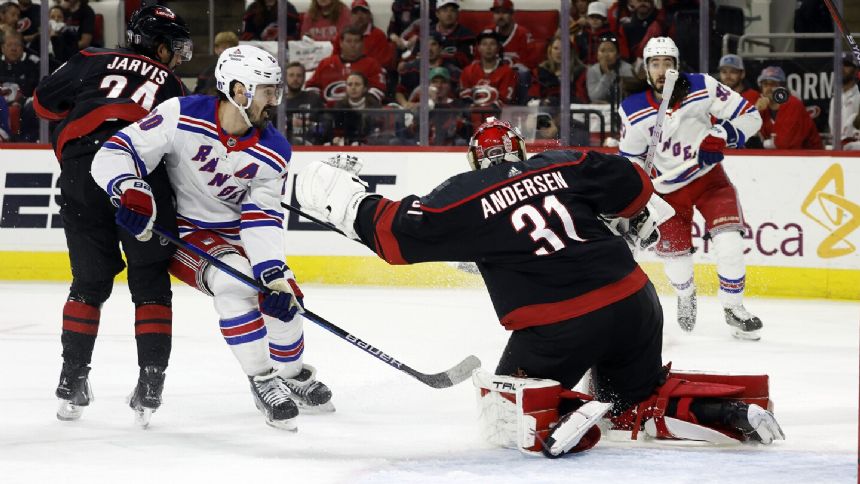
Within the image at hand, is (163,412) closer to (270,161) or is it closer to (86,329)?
(86,329)

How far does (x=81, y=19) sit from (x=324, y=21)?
1376 mm

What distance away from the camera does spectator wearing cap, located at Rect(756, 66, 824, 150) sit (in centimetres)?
714

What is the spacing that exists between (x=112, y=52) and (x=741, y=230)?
9.28ft

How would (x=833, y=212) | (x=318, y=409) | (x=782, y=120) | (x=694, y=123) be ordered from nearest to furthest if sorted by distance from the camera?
(x=318, y=409), (x=694, y=123), (x=833, y=212), (x=782, y=120)

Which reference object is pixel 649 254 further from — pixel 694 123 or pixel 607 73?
pixel 694 123

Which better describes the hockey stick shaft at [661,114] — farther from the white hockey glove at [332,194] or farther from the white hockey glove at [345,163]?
the white hockey glove at [332,194]

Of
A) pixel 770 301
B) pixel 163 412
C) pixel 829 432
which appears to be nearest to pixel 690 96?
pixel 770 301

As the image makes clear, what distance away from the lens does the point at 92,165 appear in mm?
3738

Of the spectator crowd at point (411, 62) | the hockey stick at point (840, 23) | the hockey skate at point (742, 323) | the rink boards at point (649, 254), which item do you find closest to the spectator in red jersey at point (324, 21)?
the spectator crowd at point (411, 62)

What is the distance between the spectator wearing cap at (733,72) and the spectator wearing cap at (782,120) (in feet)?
0.33

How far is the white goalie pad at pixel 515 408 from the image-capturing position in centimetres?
335

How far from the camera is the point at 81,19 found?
7785 mm

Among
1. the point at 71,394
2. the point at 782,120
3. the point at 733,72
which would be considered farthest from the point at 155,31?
the point at 782,120

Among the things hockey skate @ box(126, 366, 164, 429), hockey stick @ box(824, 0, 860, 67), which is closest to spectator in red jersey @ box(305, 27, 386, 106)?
hockey skate @ box(126, 366, 164, 429)
